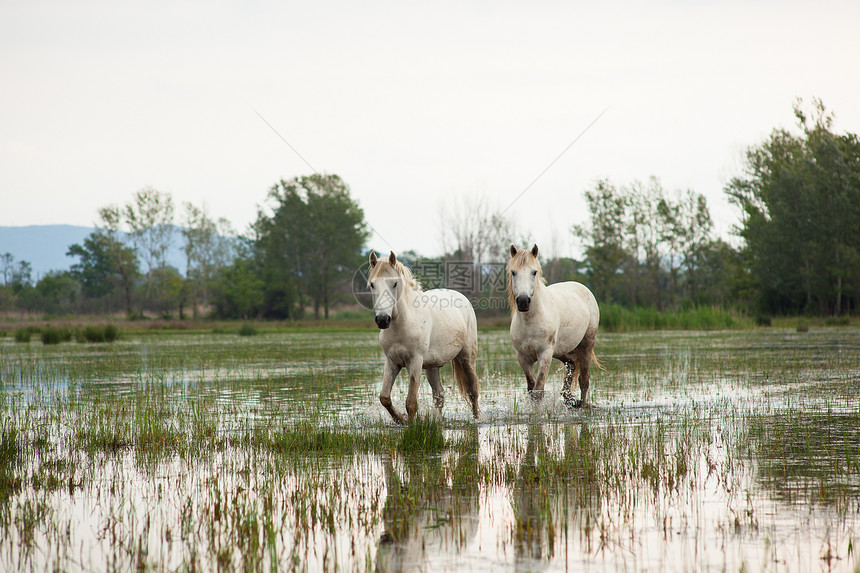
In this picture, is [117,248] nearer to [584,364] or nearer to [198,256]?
[198,256]

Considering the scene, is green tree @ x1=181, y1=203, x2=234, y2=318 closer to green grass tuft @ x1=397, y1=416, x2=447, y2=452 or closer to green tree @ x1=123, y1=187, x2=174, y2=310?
green tree @ x1=123, y1=187, x2=174, y2=310

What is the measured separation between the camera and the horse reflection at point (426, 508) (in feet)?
12.6

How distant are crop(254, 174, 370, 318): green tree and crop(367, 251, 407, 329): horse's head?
5703 cm

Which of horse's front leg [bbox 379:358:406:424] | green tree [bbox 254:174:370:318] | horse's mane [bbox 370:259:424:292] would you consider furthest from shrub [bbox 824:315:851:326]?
green tree [bbox 254:174:370:318]

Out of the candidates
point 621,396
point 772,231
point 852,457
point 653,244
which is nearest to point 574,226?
point 653,244

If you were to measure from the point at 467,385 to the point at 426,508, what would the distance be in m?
4.33

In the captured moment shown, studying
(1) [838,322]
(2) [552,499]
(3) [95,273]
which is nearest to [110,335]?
(2) [552,499]

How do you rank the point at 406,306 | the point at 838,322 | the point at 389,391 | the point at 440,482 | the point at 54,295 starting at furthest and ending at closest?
the point at 54,295 < the point at 838,322 < the point at 406,306 < the point at 389,391 < the point at 440,482

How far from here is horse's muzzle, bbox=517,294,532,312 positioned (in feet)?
27.0

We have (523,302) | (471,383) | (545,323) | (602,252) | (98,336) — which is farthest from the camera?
(602,252)

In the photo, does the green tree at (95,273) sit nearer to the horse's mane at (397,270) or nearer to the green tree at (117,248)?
the green tree at (117,248)

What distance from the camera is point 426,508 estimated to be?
15.0 feet

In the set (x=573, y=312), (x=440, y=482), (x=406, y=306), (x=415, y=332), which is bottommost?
(x=440, y=482)

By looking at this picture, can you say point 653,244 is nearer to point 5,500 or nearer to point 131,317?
point 131,317
